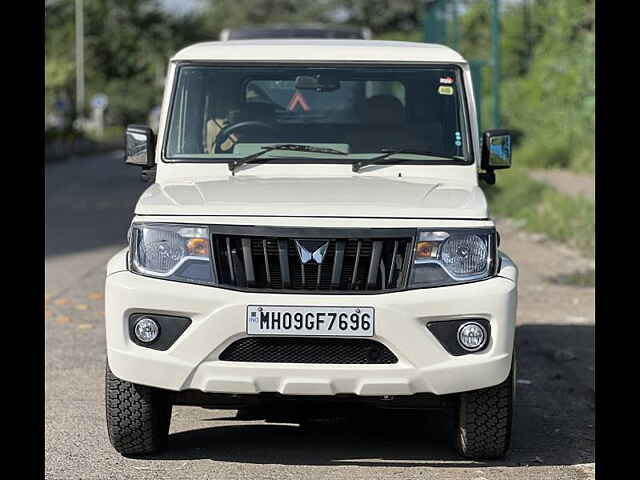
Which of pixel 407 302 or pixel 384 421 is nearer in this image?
pixel 407 302

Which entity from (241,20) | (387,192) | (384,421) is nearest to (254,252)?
(387,192)

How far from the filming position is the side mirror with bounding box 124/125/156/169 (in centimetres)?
687

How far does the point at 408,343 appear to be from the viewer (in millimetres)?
5543

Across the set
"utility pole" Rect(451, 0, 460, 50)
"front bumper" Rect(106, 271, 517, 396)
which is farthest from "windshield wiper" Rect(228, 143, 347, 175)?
"utility pole" Rect(451, 0, 460, 50)

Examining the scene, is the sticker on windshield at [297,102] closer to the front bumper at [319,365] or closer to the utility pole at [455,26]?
the front bumper at [319,365]

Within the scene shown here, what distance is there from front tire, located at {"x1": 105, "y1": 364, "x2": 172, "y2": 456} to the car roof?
6.59 feet

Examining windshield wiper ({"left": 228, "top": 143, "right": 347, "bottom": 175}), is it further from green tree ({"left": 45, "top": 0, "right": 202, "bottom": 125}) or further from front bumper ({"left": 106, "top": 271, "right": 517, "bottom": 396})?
green tree ({"left": 45, "top": 0, "right": 202, "bottom": 125})

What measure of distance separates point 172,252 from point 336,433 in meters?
1.49

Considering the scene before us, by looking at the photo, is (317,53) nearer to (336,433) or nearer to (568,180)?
(336,433)

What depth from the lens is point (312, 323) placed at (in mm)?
5516

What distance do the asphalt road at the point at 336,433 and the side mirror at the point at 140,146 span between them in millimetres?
1313

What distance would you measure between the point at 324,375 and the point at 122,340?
2.85ft
